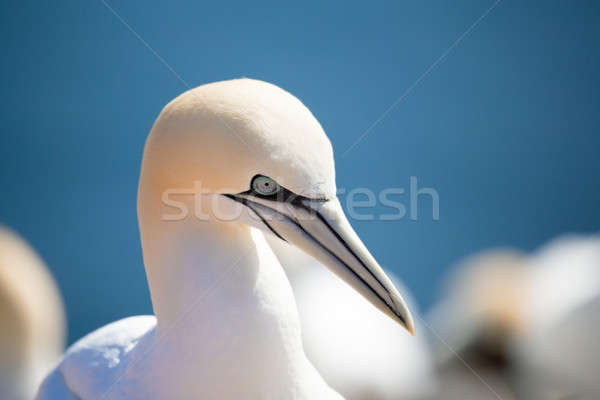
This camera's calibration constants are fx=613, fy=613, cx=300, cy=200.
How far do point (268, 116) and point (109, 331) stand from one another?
90cm

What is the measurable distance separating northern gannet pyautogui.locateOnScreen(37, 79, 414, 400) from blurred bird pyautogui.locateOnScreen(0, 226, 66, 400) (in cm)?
131

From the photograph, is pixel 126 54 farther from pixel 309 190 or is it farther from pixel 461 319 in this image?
pixel 309 190

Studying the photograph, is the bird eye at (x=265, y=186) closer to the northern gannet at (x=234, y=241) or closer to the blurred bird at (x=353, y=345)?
the northern gannet at (x=234, y=241)

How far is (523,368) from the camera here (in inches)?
81.2

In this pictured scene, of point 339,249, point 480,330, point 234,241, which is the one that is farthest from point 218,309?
point 480,330

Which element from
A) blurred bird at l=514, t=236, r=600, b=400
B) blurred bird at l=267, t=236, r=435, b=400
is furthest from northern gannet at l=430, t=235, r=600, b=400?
blurred bird at l=267, t=236, r=435, b=400

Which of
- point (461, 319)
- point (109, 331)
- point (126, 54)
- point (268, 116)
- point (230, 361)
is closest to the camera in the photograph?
point (268, 116)

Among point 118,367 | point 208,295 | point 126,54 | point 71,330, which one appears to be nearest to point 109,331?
point 118,367

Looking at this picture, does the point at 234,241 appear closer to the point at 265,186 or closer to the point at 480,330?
the point at 265,186

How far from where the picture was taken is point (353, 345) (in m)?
2.07

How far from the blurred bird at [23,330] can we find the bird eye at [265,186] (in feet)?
5.75

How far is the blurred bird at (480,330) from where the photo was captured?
2.11 meters

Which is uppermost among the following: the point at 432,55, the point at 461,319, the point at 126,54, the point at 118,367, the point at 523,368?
the point at 432,55

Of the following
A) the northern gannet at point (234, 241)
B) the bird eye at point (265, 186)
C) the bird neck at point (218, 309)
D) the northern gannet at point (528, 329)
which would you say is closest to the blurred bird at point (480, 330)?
the northern gannet at point (528, 329)
